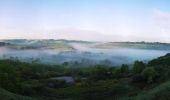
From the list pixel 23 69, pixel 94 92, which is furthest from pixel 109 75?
pixel 94 92

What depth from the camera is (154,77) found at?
105375mm

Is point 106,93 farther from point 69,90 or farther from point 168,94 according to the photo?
point 168,94

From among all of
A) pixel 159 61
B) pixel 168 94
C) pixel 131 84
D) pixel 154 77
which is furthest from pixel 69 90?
pixel 168 94

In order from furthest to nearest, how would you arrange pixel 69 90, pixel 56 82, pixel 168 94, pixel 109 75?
pixel 109 75 → pixel 56 82 → pixel 69 90 → pixel 168 94

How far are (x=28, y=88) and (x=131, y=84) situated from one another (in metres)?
30.2

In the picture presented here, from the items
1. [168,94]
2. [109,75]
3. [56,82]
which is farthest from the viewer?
[109,75]

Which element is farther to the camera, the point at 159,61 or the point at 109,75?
the point at 109,75

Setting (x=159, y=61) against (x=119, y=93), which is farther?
(x=159, y=61)

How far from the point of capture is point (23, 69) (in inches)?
5935

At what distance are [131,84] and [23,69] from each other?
192 ft

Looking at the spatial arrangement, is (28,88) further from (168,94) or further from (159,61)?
(159,61)

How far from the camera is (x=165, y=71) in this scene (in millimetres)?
105625

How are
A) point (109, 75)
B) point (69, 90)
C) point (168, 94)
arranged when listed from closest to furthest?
point (168, 94), point (69, 90), point (109, 75)

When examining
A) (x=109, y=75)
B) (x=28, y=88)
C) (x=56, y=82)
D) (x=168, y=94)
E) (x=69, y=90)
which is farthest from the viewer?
(x=109, y=75)
